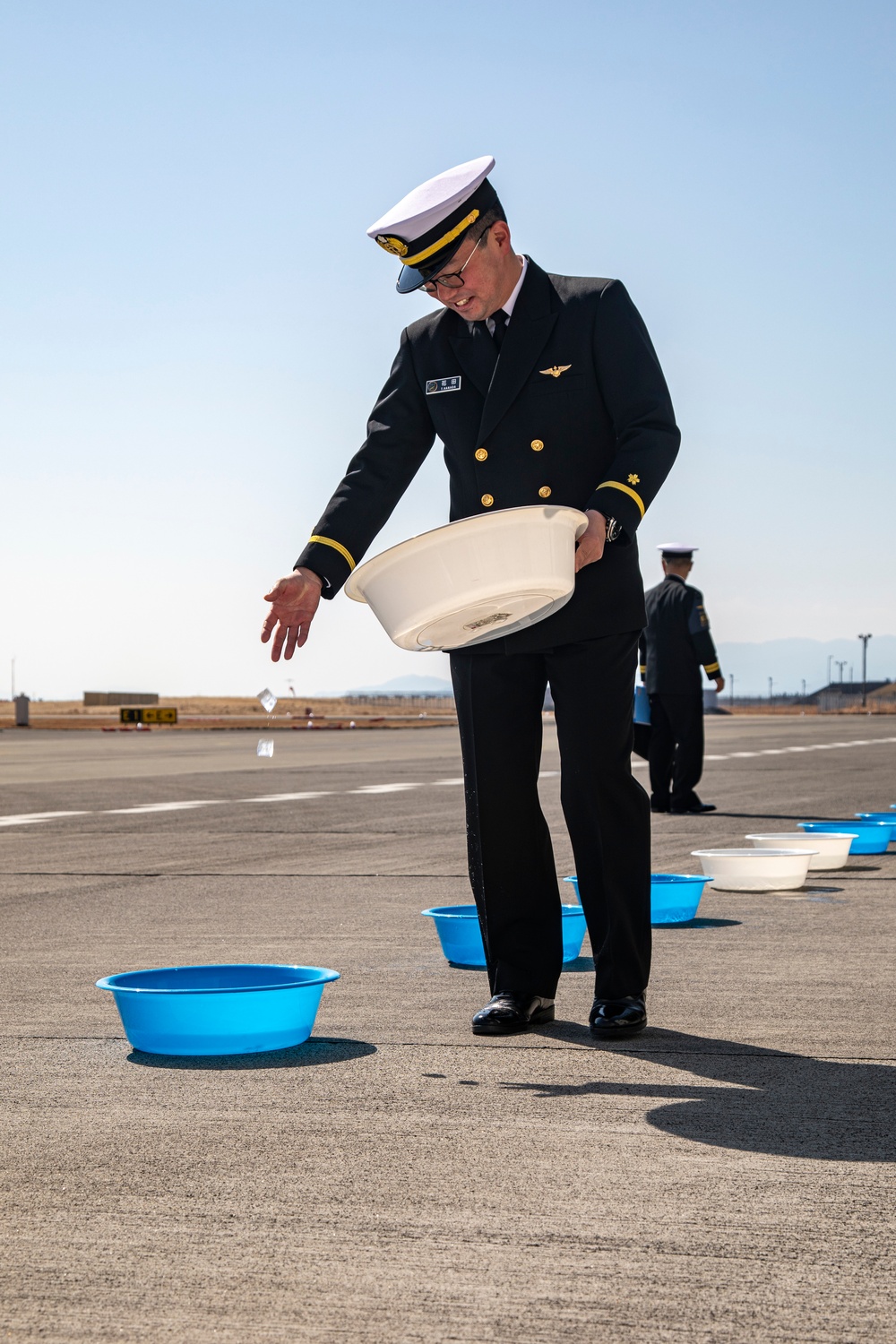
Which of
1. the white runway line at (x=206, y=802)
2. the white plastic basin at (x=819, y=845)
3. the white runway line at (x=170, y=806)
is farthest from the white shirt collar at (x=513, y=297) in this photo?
the white runway line at (x=170, y=806)

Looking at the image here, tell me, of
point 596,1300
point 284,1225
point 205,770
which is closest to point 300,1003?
point 284,1225

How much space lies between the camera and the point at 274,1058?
13.7ft

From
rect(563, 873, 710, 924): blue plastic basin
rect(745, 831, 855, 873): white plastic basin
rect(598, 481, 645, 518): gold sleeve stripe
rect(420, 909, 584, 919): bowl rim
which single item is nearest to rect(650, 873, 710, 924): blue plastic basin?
rect(563, 873, 710, 924): blue plastic basin

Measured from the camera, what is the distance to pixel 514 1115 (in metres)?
3.50

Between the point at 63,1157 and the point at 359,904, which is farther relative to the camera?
the point at 359,904

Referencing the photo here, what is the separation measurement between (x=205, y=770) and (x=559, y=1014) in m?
18.4

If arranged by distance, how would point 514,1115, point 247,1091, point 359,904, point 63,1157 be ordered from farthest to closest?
point 359,904
point 247,1091
point 514,1115
point 63,1157

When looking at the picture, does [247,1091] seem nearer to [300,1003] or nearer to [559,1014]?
[300,1003]

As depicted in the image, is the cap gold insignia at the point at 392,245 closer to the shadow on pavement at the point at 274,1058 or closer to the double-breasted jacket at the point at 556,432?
the double-breasted jacket at the point at 556,432

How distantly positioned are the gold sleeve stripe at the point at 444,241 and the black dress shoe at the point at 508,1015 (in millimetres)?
1961

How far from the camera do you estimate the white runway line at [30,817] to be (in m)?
13.0

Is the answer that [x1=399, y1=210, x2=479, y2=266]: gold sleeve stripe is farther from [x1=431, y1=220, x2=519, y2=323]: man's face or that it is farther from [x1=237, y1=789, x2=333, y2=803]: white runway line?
[x1=237, y1=789, x2=333, y2=803]: white runway line

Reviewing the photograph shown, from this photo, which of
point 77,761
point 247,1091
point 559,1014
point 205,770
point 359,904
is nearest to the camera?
point 247,1091

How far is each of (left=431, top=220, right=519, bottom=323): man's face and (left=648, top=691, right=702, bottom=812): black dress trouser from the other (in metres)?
9.41
